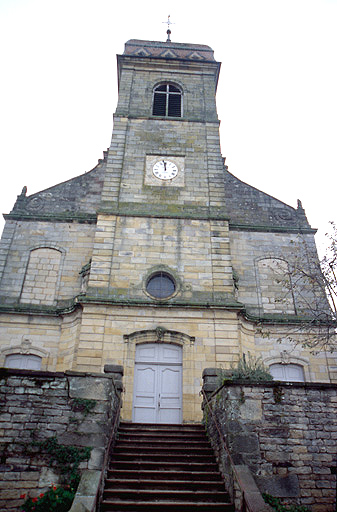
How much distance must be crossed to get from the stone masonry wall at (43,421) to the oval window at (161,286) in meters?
5.46

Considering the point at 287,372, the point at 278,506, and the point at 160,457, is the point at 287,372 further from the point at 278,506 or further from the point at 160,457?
the point at 278,506

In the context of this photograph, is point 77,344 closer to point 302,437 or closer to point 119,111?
point 302,437

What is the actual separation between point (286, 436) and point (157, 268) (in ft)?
23.2

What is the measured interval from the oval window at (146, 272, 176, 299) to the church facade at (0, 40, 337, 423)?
0.04 meters

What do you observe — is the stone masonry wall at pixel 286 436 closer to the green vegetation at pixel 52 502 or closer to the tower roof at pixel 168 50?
the green vegetation at pixel 52 502

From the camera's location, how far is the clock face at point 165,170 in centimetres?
1538

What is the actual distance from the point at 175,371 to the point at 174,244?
4206 millimetres

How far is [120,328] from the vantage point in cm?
1194

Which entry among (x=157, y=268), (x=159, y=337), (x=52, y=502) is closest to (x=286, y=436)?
(x=52, y=502)

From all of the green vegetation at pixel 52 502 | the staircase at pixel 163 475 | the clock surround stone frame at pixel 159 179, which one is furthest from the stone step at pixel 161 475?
the clock surround stone frame at pixel 159 179

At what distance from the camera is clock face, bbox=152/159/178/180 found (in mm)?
15383

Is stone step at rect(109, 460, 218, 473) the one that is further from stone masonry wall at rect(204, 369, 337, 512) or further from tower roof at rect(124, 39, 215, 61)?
tower roof at rect(124, 39, 215, 61)

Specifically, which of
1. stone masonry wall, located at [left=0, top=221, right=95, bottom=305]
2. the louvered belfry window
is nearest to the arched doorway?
stone masonry wall, located at [left=0, top=221, right=95, bottom=305]

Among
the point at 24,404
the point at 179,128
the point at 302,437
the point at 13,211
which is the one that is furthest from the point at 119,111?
the point at 302,437
